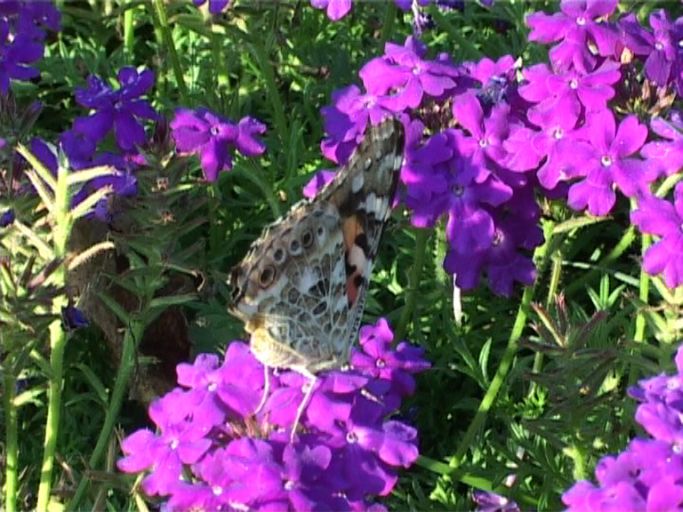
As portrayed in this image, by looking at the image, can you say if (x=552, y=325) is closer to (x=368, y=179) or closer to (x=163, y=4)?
(x=368, y=179)

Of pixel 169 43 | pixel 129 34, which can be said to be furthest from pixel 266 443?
pixel 129 34

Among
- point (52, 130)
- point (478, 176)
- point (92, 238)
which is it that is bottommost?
point (52, 130)

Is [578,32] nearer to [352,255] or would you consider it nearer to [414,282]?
[414,282]

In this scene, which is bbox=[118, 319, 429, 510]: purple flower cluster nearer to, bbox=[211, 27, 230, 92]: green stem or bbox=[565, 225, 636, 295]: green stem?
bbox=[565, 225, 636, 295]: green stem

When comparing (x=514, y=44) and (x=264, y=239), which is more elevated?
(x=264, y=239)

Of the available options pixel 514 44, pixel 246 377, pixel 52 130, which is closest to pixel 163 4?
pixel 52 130

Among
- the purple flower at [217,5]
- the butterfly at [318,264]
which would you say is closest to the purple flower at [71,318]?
the butterfly at [318,264]

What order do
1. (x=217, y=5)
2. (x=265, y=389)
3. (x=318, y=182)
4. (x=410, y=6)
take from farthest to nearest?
(x=410, y=6) < (x=217, y=5) < (x=318, y=182) < (x=265, y=389)
